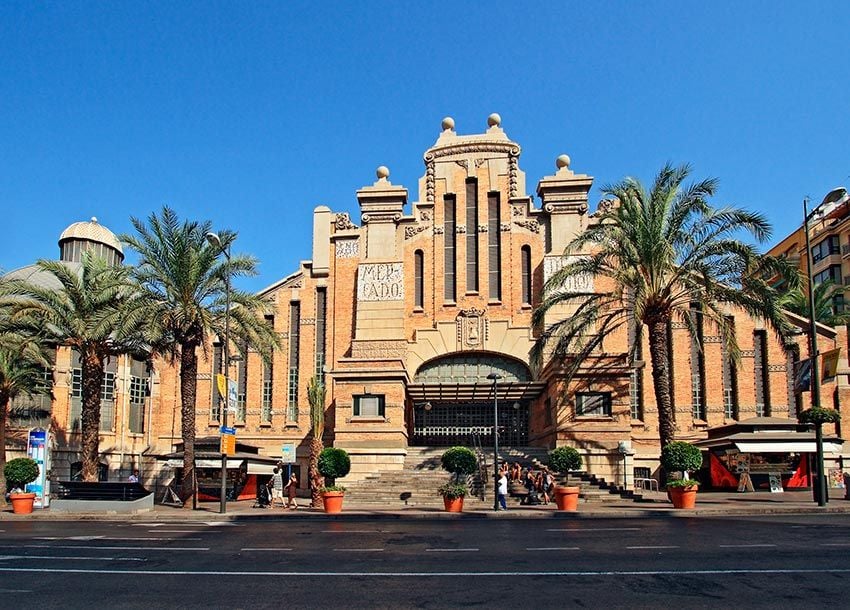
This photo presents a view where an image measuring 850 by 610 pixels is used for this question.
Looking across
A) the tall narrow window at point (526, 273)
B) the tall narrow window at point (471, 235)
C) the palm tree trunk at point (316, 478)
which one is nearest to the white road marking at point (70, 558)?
the palm tree trunk at point (316, 478)

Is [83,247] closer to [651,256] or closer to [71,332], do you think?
[71,332]

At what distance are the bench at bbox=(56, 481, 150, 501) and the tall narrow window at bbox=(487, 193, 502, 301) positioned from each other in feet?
62.8

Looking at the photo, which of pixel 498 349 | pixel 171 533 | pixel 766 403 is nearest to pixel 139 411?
pixel 498 349

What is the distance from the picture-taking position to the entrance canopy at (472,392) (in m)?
37.4

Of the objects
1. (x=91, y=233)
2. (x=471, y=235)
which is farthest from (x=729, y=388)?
(x=91, y=233)

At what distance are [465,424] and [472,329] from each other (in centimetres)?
521

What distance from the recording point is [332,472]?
29062 millimetres

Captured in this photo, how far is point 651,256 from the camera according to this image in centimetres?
2742

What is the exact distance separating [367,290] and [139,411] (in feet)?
45.9

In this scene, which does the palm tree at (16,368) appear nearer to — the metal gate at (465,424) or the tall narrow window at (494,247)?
the metal gate at (465,424)

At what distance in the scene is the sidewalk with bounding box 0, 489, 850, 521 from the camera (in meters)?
23.5

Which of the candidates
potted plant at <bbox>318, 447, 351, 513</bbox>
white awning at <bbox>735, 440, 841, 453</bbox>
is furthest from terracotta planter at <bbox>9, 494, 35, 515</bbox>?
white awning at <bbox>735, 440, 841, 453</bbox>

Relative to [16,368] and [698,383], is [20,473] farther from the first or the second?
[698,383]

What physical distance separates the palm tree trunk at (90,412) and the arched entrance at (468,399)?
13833 mm
